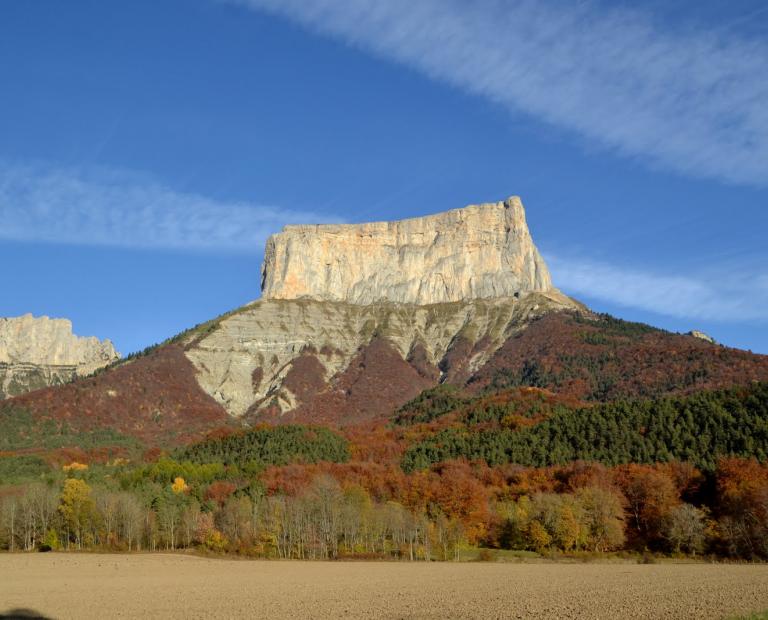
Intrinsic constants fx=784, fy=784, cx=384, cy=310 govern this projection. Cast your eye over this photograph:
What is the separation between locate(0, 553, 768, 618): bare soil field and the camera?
144 ft

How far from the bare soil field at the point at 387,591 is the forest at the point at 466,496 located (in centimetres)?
2025

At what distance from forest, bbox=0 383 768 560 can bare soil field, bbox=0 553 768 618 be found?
797 inches

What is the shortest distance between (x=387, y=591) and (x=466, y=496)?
66.1 m

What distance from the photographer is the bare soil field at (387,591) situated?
144 feet

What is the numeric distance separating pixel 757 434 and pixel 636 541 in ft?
114

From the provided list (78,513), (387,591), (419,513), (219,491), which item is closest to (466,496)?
(419,513)

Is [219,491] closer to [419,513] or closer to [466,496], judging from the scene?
[419,513]

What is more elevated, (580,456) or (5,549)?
(580,456)

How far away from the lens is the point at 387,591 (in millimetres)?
55656

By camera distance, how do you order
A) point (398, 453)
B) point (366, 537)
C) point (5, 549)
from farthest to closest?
point (398, 453)
point (5, 549)
point (366, 537)

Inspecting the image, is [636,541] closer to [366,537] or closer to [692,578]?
[366,537]

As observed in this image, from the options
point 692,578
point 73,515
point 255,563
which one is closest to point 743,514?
point 692,578

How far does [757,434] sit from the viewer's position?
12150cm

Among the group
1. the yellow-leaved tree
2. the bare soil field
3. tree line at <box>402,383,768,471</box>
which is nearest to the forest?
the yellow-leaved tree
